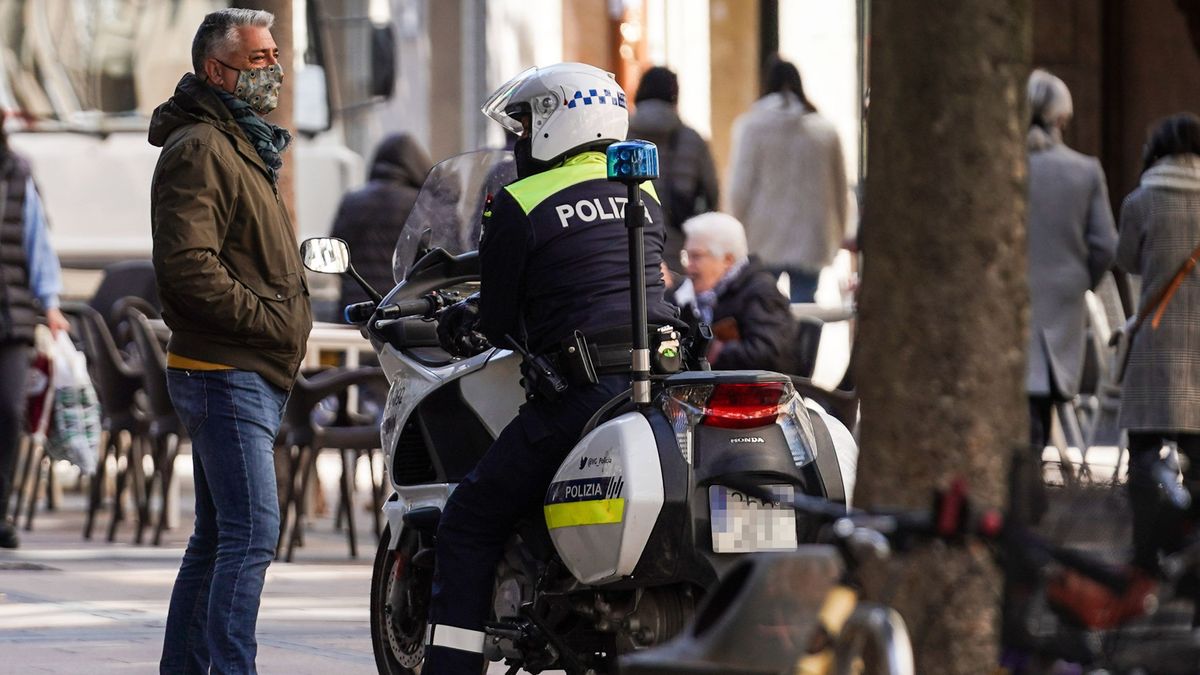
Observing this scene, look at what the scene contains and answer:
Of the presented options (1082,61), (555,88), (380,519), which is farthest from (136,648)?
(1082,61)

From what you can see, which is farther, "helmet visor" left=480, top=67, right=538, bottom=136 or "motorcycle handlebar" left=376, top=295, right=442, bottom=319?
"motorcycle handlebar" left=376, top=295, right=442, bottom=319

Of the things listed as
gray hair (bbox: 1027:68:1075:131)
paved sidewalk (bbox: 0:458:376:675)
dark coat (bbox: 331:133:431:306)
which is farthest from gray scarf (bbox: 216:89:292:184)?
dark coat (bbox: 331:133:431:306)

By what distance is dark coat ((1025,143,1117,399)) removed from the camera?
30.6 feet

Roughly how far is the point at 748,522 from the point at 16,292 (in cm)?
609

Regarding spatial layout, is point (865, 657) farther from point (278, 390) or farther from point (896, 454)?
point (278, 390)

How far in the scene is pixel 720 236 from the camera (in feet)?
33.2

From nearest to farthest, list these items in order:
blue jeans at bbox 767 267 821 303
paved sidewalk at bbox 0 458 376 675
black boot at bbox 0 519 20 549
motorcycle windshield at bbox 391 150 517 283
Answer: motorcycle windshield at bbox 391 150 517 283 → paved sidewalk at bbox 0 458 376 675 → black boot at bbox 0 519 20 549 → blue jeans at bbox 767 267 821 303

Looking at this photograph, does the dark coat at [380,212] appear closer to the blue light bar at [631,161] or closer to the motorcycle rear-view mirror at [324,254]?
the motorcycle rear-view mirror at [324,254]

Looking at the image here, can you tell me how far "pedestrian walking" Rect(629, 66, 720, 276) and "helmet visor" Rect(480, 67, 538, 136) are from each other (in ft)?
19.3

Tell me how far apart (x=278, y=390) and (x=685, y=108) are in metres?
15.1

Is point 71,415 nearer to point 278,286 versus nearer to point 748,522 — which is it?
point 278,286

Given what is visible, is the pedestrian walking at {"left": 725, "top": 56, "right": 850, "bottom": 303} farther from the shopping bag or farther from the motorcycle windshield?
the motorcycle windshield

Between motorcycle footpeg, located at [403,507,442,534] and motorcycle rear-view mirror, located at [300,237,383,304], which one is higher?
motorcycle rear-view mirror, located at [300,237,383,304]

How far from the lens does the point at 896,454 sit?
461cm
